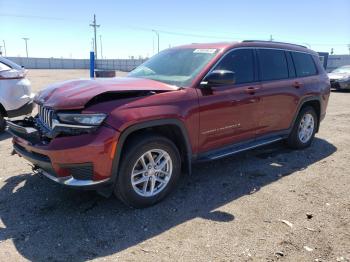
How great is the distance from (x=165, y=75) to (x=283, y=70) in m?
2.21

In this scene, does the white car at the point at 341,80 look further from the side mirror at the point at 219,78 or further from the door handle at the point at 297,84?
the side mirror at the point at 219,78

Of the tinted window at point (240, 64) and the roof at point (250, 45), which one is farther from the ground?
the roof at point (250, 45)

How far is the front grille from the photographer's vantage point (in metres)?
3.79

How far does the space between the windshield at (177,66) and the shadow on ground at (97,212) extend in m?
1.42

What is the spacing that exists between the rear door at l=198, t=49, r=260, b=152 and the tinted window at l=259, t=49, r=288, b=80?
9.5 inches

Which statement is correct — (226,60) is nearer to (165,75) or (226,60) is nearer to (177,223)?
(165,75)

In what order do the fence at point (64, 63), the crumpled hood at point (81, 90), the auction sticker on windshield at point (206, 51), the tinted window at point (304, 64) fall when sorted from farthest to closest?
the fence at point (64, 63)
the tinted window at point (304, 64)
the auction sticker on windshield at point (206, 51)
the crumpled hood at point (81, 90)

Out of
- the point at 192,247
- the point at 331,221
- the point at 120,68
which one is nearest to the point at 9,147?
the point at 192,247

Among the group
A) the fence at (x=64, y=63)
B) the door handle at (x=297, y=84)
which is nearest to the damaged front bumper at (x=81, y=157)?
the door handle at (x=297, y=84)

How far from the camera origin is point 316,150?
21.4 feet

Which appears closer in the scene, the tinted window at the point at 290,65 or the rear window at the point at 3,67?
the tinted window at the point at 290,65

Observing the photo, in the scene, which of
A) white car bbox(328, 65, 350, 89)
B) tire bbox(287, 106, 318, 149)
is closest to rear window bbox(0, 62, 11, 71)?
tire bbox(287, 106, 318, 149)

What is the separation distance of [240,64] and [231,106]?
73 centimetres

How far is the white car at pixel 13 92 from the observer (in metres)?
7.12
